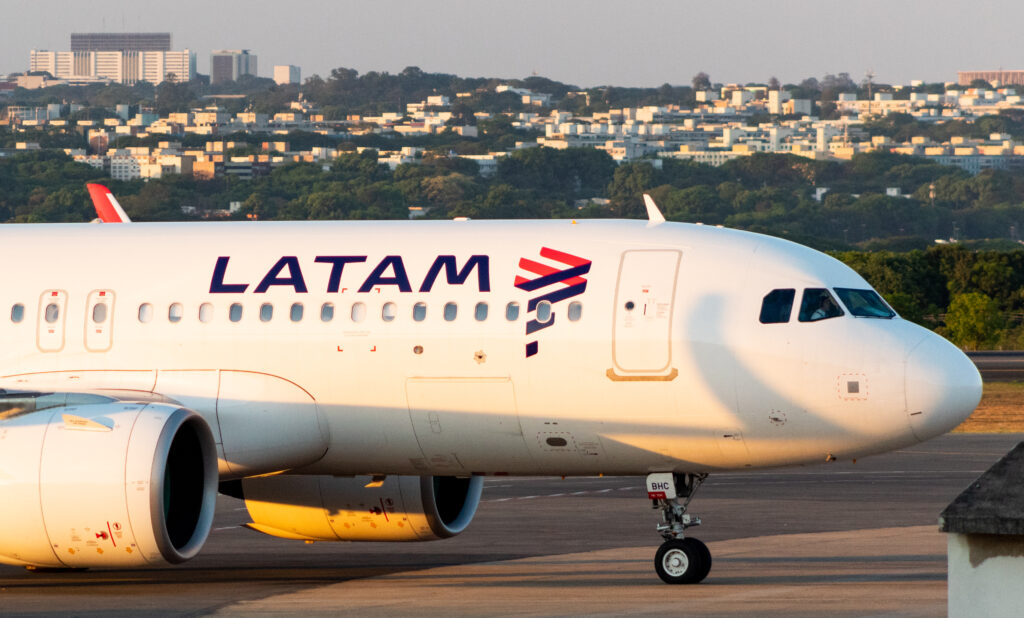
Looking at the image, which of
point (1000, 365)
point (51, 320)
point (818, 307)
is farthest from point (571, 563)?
point (1000, 365)

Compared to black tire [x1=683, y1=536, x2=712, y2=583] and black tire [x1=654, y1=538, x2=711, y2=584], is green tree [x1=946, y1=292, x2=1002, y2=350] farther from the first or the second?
black tire [x1=654, y1=538, x2=711, y2=584]

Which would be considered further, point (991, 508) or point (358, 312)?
point (358, 312)

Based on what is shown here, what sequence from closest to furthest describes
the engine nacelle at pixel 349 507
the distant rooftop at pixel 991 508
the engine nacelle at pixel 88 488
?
the distant rooftop at pixel 991 508, the engine nacelle at pixel 88 488, the engine nacelle at pixel 349 507

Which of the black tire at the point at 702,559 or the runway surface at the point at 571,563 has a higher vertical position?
the black tire at the point at 702,559

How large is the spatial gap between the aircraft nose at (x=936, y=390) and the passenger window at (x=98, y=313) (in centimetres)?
949

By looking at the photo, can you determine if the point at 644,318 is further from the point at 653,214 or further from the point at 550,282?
the point at 653,214

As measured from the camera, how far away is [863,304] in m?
20.3

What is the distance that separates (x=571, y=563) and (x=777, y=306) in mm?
5237

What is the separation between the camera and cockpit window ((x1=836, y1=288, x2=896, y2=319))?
2017 cm

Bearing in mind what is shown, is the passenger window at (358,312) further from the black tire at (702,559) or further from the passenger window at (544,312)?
the black tire at (702,559)

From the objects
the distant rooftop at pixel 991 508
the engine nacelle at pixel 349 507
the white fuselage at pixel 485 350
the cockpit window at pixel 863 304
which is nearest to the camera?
the distant rooftop at pixel 991 508

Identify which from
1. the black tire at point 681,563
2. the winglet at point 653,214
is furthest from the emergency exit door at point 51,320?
the black tire at point 681,563

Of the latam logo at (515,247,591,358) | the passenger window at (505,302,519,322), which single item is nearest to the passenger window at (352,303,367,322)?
the passenger window at (505,302,519,322)

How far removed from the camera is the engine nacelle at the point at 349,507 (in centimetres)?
2247
